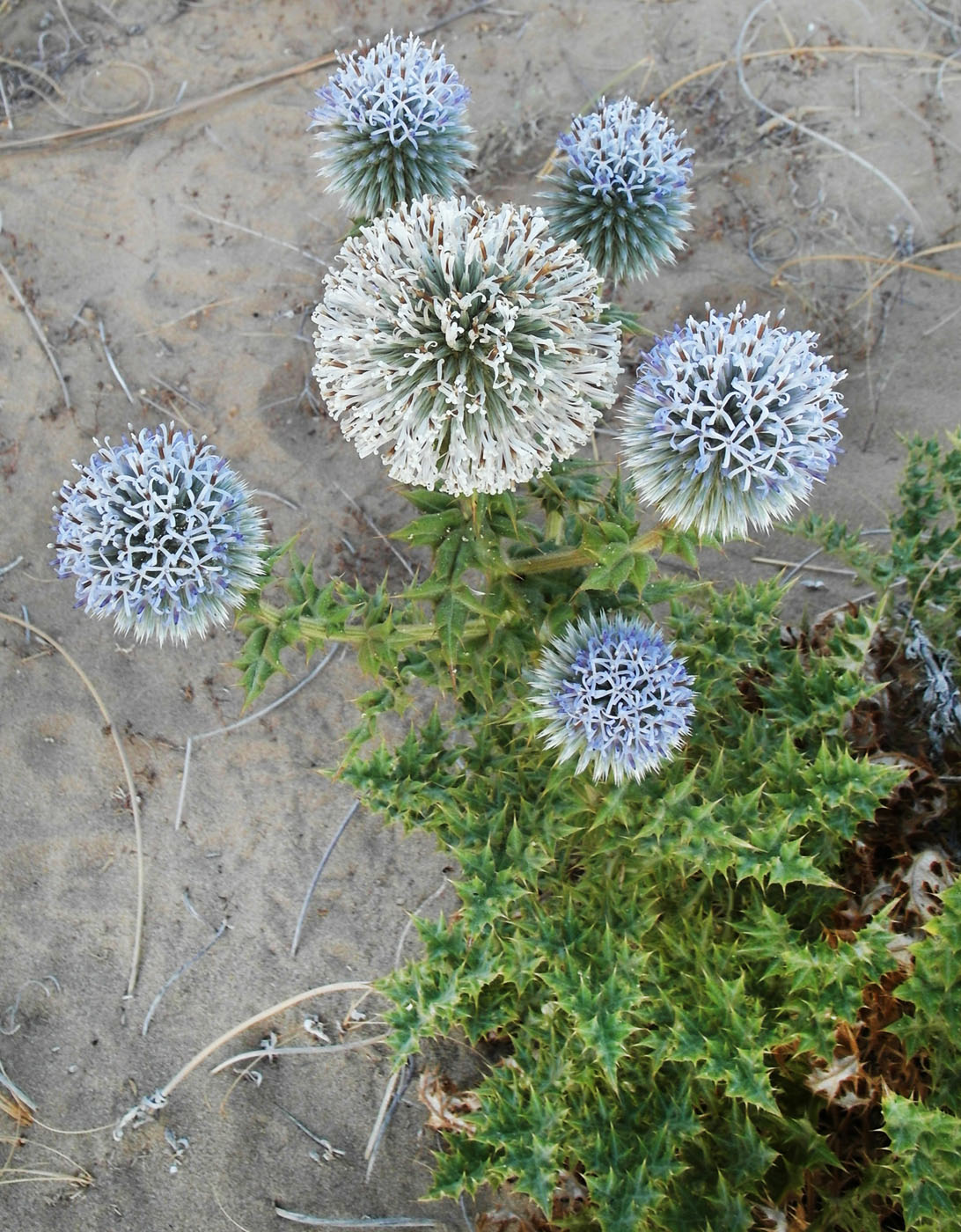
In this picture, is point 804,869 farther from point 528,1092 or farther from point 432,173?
point 432,173

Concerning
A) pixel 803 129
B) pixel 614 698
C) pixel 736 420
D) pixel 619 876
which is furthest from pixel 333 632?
pixel 803 129

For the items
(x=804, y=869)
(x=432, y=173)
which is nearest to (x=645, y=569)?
(x=804, y=869)

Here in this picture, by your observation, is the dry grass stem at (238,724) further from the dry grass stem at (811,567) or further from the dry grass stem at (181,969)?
the dry grass stem at (811,567)

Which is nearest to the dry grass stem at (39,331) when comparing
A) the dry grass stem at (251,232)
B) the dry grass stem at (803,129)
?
the dry grass stem at (251,232)

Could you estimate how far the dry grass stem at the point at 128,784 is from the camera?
366cm

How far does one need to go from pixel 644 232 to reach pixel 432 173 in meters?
0.58

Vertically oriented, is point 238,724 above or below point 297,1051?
above

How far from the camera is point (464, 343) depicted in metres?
1.97

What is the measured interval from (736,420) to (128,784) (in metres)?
2.89

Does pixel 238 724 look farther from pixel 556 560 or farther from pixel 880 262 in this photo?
pixel 880 262

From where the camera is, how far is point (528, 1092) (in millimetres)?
2797

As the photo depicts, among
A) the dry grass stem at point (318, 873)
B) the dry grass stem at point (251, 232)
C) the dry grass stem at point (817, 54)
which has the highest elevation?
the dry grass stem at point (817, 54)

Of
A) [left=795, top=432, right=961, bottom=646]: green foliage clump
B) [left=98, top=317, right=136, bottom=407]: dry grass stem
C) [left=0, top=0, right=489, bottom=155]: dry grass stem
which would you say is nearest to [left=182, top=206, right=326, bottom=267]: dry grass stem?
[left=0, top=0, right=489, bottom=155]: dry grass stem

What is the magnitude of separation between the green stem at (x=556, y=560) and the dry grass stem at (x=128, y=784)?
2.16 m
